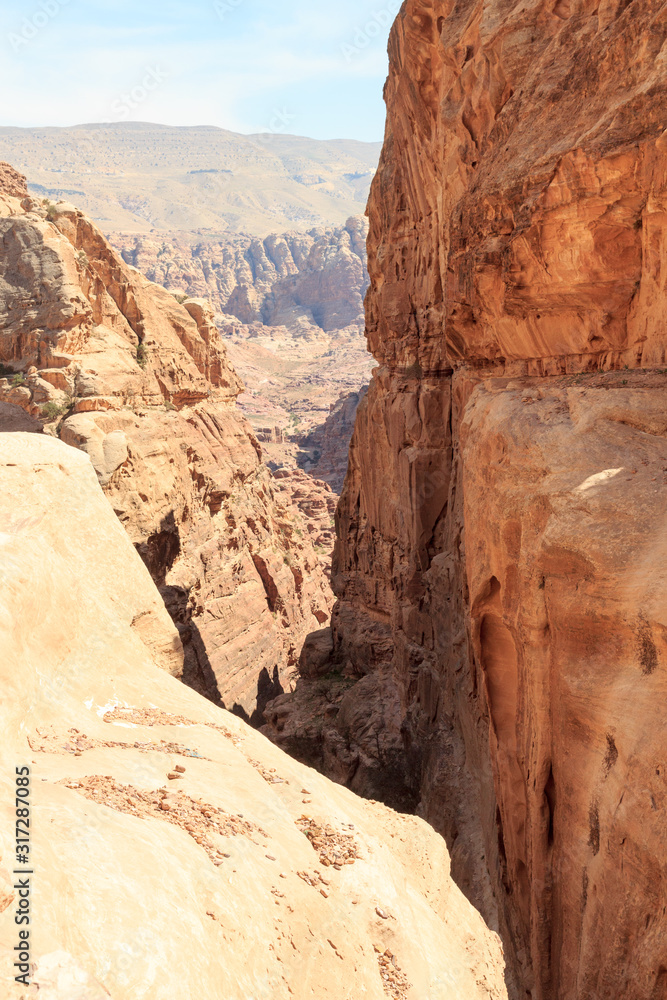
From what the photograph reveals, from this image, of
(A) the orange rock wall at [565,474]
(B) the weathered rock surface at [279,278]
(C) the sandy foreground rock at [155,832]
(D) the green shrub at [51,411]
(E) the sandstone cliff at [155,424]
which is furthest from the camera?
(B) the weathered rock surface at [279,278]

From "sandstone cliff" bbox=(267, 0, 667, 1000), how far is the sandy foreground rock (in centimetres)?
191

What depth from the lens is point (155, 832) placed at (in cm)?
602

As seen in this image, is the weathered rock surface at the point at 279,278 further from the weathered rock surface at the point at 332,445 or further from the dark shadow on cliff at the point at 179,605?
the dark shadow on cliff at the point at 179,605

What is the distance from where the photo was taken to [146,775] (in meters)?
7.16

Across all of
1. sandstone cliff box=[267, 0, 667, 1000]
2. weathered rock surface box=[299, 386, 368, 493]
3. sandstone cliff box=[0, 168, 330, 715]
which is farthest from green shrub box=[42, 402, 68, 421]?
weathered rock surface box=[299, 386, 368, 493]

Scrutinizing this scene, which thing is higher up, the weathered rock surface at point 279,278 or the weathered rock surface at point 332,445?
the weathered rock surface at point 279,278

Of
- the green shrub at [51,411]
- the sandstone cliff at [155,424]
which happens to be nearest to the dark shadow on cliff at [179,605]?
the sandstone cliff at [155,424]

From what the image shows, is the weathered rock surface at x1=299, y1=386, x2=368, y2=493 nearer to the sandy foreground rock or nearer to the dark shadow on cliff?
the dark shadow on cliff

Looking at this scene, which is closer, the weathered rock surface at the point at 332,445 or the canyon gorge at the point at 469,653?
the canyon gorge at the point at 469,653

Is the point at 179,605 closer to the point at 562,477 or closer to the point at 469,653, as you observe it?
the point at 469,653

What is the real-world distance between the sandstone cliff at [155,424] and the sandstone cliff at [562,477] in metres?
12.5

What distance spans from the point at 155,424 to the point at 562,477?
2112 cm

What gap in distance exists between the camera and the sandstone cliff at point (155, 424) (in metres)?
23.7

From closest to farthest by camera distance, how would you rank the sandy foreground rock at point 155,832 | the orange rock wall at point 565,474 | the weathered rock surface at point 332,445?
the sandy foreground rock at point 155,832 → the orange rock wall at point 565,474 → the weathered rock surface at point 332,445
